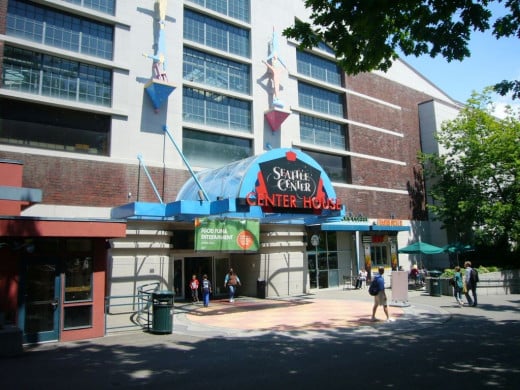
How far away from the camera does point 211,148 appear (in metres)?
22.1

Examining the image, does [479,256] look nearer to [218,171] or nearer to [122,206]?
[218,171]

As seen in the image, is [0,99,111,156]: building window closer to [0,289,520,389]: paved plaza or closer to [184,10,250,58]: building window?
[184,10,250,58]: building window

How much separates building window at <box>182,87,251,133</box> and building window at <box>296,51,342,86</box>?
5716 millimetres

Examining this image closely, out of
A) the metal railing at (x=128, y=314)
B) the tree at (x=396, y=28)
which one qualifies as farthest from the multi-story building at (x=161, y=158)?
the tree at (x=396, y=28)

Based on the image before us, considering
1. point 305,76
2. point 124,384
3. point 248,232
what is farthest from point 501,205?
point 124,384

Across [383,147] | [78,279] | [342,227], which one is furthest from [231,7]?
[78,279]

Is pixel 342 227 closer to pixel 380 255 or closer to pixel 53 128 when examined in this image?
pixel 380 255

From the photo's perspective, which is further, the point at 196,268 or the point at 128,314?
the point at 196,268

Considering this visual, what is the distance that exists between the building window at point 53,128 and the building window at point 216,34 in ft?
22.8

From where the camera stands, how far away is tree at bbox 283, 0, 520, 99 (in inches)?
293

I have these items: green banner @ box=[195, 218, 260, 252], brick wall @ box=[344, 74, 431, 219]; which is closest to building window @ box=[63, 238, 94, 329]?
green banner @ box=[195, 218, 260, 252]

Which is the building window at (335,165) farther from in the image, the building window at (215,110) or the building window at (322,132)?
the building window at (215,110)

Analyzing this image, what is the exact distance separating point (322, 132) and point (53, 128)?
15.9 meters

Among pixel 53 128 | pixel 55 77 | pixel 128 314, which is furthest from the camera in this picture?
pixel 55 77
